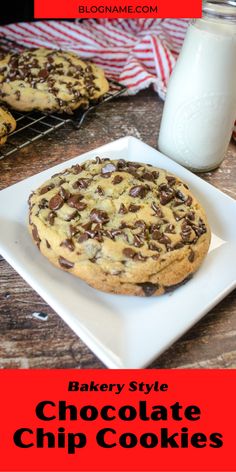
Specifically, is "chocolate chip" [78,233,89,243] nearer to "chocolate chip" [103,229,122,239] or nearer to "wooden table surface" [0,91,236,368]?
"chocolate chip" [103,229,122,239]

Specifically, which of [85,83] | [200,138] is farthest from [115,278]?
[85,83]

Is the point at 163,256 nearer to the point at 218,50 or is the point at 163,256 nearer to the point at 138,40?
the point at 218,50

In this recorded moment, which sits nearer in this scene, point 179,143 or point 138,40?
point 179,143

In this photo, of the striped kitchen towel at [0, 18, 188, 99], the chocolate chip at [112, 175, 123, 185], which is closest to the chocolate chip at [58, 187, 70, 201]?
the chocolate chip at [112, 175, 123, 185]

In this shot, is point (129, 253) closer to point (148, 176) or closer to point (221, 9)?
point (148, 176)

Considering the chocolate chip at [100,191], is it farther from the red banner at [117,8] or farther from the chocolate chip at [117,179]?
the red banner at [117,8]
